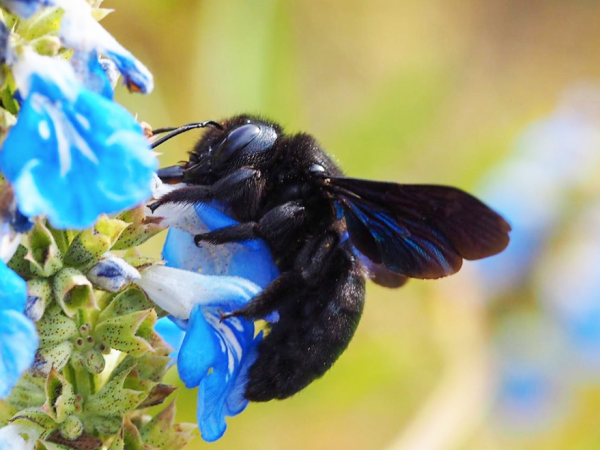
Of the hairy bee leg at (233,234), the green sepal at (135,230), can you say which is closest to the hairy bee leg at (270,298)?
the hairy bee leg at (233,234)

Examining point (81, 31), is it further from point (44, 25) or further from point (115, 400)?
point (115, 400)

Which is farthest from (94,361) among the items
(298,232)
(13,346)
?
(298,232)

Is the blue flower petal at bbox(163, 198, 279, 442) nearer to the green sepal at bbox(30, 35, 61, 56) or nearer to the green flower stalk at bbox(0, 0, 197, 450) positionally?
the green flower stalk at bbox(0, 0, 197, 450)

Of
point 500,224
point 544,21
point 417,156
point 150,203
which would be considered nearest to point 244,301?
point 150,203

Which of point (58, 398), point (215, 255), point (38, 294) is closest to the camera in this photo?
point (38, 294)

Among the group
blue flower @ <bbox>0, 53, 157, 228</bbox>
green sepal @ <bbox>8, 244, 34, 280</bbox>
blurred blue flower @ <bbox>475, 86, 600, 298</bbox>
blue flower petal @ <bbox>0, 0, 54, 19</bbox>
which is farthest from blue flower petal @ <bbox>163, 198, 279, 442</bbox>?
blurred blue flower @ <bbox>475, 86, 600, 298</bbox>

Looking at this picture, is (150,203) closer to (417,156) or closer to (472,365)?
(472,365)
